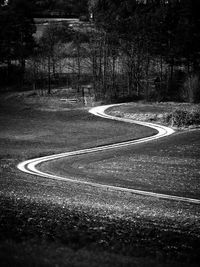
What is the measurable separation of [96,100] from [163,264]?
70.7 meters

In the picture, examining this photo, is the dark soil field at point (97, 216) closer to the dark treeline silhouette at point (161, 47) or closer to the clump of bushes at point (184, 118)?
the clump of bushes at point (184, 118)

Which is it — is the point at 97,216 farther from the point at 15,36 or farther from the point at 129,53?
the point at 15,36

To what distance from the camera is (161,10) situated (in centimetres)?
8488

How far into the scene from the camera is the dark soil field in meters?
10.9

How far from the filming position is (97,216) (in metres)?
17.8

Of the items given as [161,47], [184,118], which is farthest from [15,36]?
[184,118]

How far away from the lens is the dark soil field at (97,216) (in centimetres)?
1090

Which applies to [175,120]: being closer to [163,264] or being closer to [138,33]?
[138,33]

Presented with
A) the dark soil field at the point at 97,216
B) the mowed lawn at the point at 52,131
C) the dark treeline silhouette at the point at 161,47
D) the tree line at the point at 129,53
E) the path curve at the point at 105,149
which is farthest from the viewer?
the tree line at the point at 129,53

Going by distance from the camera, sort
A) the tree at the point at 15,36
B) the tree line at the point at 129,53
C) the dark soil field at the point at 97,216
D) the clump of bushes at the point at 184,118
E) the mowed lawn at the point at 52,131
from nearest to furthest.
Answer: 1. the dark soil field at the point at 97,216
2. the mowed lawn at the point at 52,131
3. the clump of bushes at the point at 184,118
4. the tree line at the point at 129,53
5. the tree at the point at 15,36

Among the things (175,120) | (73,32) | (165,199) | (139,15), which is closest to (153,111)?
(175,120)

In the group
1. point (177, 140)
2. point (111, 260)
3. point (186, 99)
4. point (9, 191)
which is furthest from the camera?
point (186, 99)

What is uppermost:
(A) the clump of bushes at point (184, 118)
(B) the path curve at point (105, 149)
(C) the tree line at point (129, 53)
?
(C) the tree line at point (129, 53)

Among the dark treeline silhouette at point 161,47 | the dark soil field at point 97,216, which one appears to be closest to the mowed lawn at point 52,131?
the dark soil field at point 97,216
